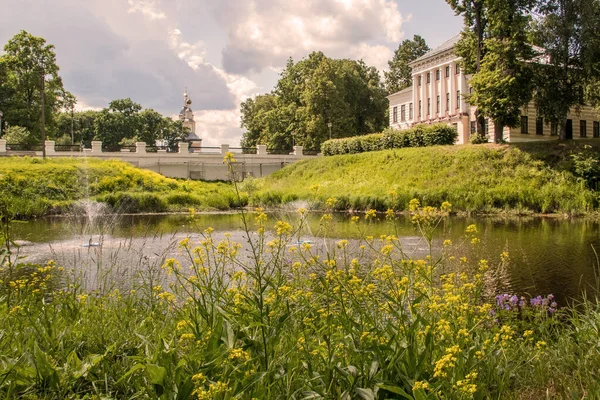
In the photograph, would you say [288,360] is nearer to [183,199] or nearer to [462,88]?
[183,199]

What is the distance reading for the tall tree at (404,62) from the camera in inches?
2840

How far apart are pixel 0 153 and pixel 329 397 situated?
4561 cm

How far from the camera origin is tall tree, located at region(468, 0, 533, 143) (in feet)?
107

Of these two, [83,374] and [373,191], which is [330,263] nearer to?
[83,374]

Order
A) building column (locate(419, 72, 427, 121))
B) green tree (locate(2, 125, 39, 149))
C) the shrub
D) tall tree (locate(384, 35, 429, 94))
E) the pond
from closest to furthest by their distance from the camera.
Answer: the pond < the shrub < green tree (locate(2, 125, 39, 149)) < building column (locate(419, 72, 427, 121)) < tall tree (locate(384, 35, 429, 94))

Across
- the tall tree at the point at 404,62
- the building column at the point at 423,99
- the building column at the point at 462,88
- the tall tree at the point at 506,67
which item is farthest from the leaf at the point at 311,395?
the tall tree at the point at 404,62

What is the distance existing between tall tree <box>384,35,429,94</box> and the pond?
1950 inches

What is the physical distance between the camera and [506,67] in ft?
109

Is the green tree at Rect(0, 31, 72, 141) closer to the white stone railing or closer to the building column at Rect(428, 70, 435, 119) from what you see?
the white stone railing

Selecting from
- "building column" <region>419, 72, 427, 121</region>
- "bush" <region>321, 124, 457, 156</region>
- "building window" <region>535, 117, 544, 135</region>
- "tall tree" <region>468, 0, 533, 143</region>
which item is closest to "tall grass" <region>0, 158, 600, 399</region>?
"tall tree" <region>468, 0, 533, 143</region>

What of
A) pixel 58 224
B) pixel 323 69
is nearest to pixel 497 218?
pixel 58 224

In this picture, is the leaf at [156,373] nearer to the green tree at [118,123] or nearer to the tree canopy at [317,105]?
the tree canopy at [317,105]

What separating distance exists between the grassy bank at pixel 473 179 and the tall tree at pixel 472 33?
13.2ft

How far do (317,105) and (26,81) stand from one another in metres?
28.8
